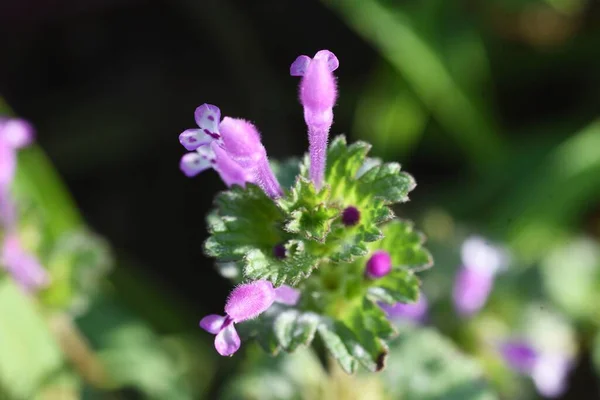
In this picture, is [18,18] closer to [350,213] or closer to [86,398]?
[86,398]

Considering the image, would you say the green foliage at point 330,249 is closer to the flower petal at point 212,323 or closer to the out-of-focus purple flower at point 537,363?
the flower petal at point 212,323

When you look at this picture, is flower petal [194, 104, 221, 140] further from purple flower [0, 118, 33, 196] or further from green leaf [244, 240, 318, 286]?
purple flower [0, 118, 33, 196]

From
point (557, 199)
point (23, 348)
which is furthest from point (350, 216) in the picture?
point (557, 199)

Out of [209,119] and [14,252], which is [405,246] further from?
[14,252]

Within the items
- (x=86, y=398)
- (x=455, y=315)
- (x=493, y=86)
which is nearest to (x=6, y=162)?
(x=86, y=398)

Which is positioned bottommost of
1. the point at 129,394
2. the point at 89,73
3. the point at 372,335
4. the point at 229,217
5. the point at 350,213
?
the point at 129,394

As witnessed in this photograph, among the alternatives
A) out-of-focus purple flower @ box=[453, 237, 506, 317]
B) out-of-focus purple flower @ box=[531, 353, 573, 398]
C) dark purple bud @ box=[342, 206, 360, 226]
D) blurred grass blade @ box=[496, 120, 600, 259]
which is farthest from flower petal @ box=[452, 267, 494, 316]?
dark purple bud @ box=[342, 206, 360, 226]

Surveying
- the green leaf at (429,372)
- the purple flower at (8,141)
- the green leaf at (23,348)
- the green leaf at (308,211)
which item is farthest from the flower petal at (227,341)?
the green leaf at (23,348)
